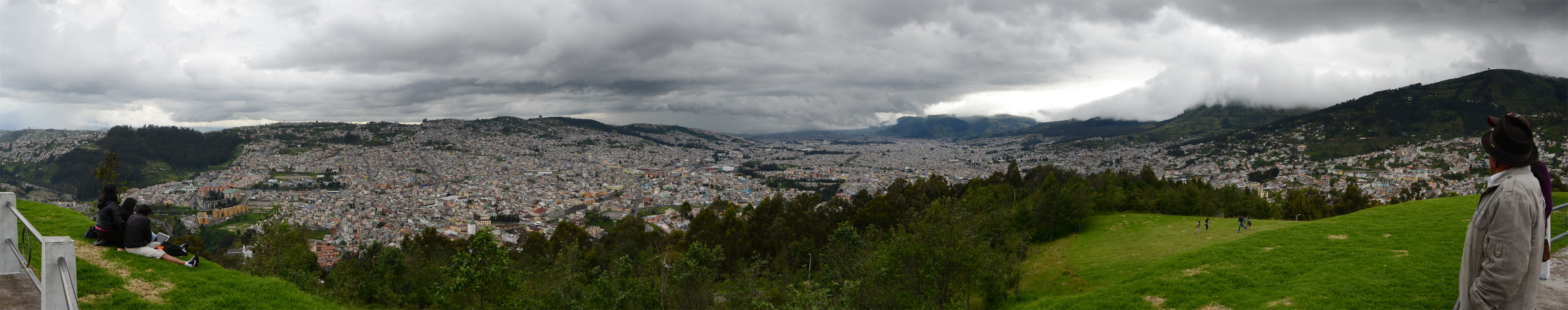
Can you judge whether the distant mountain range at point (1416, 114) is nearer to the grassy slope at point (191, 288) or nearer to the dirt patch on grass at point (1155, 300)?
the dirt patch on grass at point (1155, 300)

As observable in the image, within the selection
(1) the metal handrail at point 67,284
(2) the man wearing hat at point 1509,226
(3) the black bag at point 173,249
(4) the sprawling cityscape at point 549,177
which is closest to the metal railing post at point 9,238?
(3) the black bag at point 173,249

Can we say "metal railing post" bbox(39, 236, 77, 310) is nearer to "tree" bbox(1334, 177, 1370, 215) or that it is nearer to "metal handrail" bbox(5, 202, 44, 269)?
"metal handrail" bbox(5, 202, 44, 269)

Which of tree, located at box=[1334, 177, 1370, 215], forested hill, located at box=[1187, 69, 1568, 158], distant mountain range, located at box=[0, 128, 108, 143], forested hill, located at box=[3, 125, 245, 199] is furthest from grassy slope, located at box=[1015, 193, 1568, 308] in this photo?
distant mountain range, located at box=[0, 128, 108, 143]

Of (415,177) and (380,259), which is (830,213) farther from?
(415,177)

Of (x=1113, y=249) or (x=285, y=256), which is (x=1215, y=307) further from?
(x=285, y=256)

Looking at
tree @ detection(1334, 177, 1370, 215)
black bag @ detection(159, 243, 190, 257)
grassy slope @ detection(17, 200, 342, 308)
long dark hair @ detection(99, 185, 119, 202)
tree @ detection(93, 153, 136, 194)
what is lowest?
tree @ detection(1334, 177, 1370, 215)

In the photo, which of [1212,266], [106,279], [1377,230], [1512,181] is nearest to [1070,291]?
[1212,266]

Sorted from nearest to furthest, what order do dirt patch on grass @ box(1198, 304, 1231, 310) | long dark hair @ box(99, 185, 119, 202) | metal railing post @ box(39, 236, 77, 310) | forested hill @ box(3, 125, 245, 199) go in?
metal railing post @ box(39, 236, 77, 310)
long dark hair @ box(99, 185, 119, 202)
dirt patch on grass @ box(1198, 304, 1231, 310)
forested hill @ box(3, 125, 245, 199)
